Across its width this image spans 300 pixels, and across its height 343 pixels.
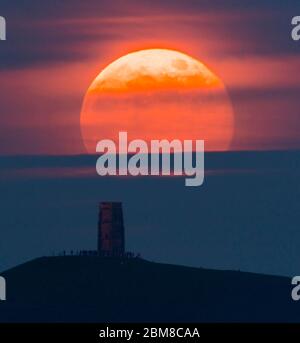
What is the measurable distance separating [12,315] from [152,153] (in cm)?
5581

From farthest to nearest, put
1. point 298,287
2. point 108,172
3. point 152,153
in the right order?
point 298,287 < point 108,172 < point 152,153
